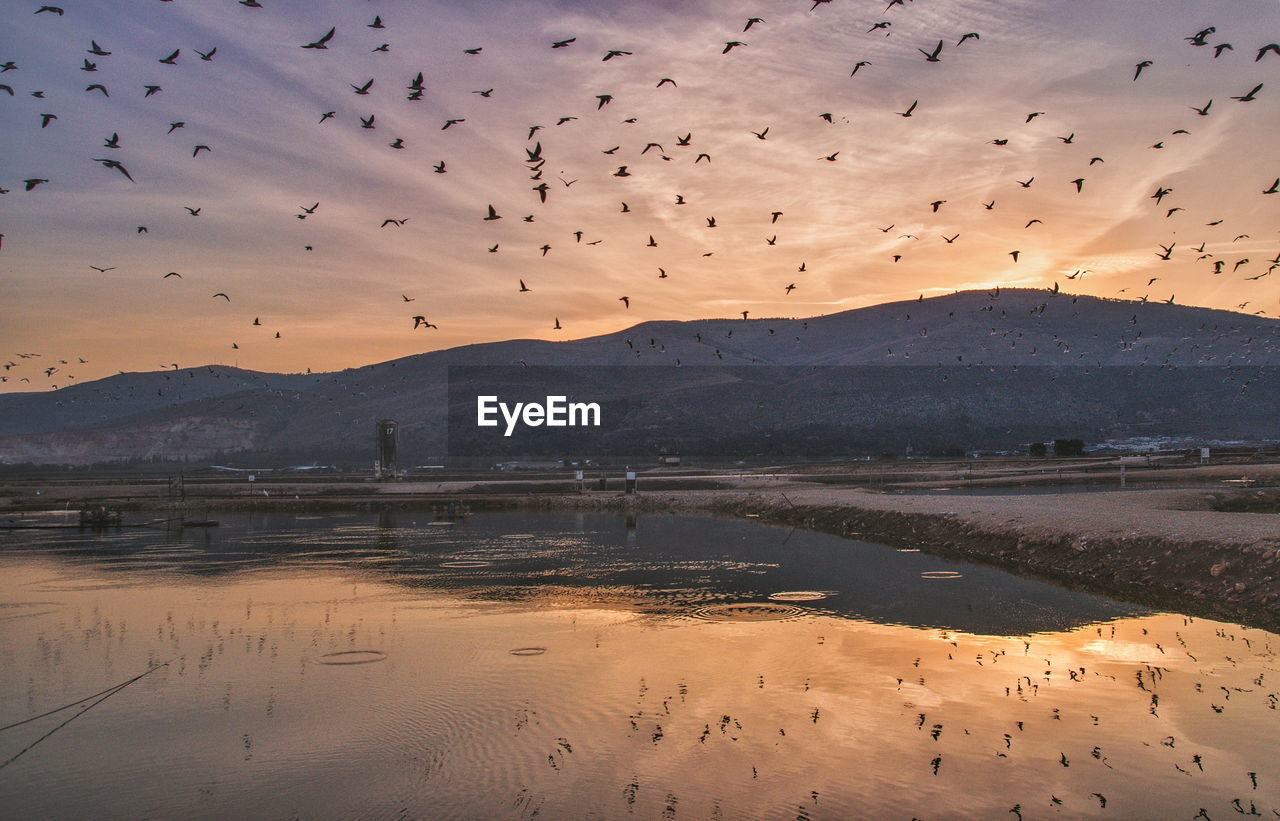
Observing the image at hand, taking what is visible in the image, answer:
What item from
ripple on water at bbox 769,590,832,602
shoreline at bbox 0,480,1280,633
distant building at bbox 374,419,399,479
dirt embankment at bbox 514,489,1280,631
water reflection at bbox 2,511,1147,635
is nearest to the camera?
dirt embankment at bbox 514,489,1280,631

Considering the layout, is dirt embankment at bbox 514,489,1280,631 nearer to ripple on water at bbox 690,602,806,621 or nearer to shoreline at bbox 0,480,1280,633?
shoreline at bbox 0,480,1280,633

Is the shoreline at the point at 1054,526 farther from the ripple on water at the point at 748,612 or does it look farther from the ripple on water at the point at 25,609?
the ripple on water at the point at 25,609

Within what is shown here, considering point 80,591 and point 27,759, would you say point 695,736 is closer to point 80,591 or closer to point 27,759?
point 27,759

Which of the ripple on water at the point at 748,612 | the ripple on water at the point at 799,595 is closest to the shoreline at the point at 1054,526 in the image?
the ripple on water at the point at 799,595

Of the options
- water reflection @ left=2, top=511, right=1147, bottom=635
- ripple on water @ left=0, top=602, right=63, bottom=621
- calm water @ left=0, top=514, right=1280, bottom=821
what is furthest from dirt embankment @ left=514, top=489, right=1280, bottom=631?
ripple on water @ left=0, top=602, right=63, bottom=621

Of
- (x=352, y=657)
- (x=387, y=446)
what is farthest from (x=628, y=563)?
(x=387, y=446)

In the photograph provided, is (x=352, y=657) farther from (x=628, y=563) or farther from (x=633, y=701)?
(x=628, y=563)
